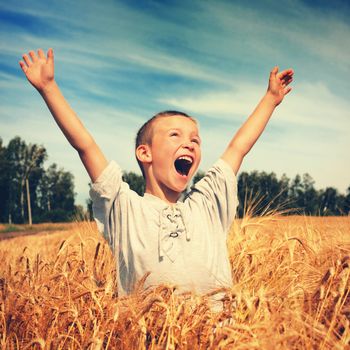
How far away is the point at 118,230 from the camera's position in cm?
233

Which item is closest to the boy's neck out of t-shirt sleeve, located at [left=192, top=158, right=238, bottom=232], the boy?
the boy

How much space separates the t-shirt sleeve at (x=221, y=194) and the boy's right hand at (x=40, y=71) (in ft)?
3.35

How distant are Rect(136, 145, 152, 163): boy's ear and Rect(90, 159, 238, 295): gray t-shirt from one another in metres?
0.24

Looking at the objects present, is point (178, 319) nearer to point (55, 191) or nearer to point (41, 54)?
point (41, 54)

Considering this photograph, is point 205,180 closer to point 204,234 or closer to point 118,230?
point 204,234

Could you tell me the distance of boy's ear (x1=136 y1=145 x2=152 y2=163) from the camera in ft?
8.59

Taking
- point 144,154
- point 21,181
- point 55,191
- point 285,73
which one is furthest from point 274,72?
point 55,191

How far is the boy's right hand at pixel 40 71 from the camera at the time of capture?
7.72ft

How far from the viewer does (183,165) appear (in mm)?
2588

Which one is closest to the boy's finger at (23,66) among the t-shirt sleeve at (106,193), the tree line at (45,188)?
the t-shirt sleeve at (106,193)

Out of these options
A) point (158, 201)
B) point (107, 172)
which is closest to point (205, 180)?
point (158, 201)

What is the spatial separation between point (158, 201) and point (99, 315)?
0.82m

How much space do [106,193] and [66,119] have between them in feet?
1.43

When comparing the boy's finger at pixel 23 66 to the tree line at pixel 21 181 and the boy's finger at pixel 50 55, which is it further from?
the tree line at pixel 21 181
